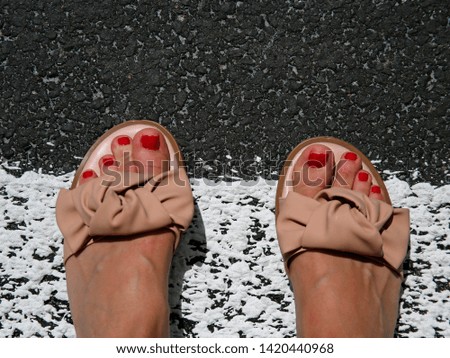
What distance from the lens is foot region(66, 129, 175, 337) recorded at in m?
1.10

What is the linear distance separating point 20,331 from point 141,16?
2.38ft

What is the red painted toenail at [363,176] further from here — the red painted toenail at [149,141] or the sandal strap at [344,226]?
the red painted toenail at [149,141]

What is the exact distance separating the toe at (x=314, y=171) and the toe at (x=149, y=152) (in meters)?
0.28

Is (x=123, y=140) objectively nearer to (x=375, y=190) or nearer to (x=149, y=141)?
(x=149, y=141)

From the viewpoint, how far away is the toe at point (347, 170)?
4.02 feet

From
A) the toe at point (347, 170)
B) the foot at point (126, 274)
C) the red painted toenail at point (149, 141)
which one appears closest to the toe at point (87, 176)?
the foot at point (126, 274)

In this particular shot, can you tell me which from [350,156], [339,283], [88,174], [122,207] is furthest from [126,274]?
[350,156]

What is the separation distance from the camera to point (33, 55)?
132 cm

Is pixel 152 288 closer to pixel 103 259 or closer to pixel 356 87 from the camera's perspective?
pixel 103 259

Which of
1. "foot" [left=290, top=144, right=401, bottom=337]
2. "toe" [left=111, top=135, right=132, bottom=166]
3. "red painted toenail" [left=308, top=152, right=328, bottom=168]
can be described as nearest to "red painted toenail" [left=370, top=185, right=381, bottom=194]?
"foot" [left=290, top=144, right=401, bottom=337]

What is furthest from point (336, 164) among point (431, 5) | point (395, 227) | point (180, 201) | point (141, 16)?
point (141, 16)

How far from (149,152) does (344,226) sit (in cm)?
41

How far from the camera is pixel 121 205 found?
1139 millimetres
